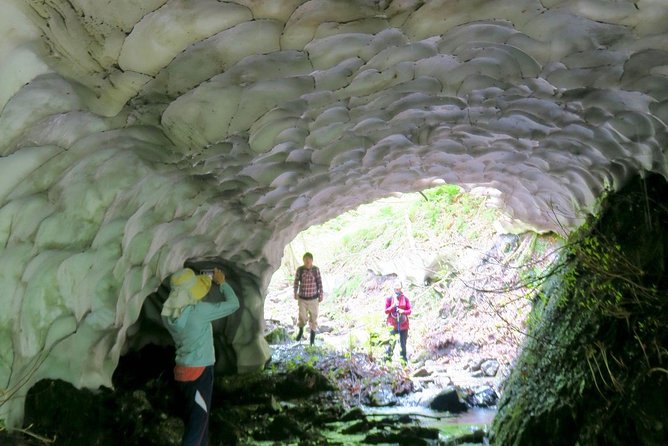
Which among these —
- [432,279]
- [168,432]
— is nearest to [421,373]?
[432,279]

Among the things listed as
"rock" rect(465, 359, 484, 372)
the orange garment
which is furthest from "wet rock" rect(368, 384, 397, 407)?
the orange garment

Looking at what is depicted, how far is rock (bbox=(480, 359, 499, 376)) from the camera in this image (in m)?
10.0

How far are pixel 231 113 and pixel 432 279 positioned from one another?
1117cm

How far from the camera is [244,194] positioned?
18.2ft

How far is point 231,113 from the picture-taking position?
3.37m

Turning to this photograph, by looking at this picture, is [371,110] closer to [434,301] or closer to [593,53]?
[593,53]

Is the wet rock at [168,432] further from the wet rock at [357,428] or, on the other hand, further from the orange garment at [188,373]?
the wet rock at [357,428]

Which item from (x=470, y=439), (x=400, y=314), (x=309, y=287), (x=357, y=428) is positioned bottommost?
(x=470, y=439)

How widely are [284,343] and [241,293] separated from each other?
3524 millimetres

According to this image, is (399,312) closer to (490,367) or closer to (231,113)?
(490,367)

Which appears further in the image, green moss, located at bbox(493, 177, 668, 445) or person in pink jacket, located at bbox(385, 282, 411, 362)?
person in pink jacket, located at bbox(385, 282, 411, 362)

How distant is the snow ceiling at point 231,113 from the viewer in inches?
105

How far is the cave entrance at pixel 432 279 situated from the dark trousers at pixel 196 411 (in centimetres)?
443

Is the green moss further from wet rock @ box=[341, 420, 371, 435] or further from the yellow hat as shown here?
the yellow hat
